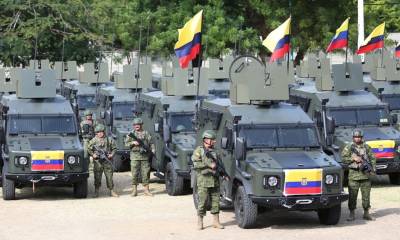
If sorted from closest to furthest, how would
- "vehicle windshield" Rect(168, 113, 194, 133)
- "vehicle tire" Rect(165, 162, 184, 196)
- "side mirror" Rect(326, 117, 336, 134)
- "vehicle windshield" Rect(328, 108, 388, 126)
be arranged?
"side mirror" Rect(326, 117, 336, 134) → "vehicle tire" Rect(165, 162, 184, 196) → "vehicle windshield" Rect(168, 113, 194, 133) → "vehicle windshield" Rect(328, 108, 388, 126)

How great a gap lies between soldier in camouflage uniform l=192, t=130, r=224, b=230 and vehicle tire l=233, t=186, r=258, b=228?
0.37 metres

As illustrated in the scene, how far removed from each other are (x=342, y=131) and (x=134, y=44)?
800 inches

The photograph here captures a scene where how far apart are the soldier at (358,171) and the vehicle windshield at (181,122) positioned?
5036mm

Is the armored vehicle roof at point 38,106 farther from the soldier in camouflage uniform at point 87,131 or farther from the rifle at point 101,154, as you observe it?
the rifle at point 101,154

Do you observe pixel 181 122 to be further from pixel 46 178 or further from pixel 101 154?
pixel 46 178

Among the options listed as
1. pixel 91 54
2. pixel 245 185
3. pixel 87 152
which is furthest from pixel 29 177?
pixel 91 54

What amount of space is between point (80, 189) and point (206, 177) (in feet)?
15.9

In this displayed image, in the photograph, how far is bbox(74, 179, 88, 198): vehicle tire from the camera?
19.6m

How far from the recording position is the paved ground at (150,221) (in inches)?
600

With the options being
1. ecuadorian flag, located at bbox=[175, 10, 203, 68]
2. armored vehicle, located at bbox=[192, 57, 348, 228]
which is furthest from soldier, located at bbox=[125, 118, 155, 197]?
armored vehicle, located at bbox=[192, 57, 348, 228]

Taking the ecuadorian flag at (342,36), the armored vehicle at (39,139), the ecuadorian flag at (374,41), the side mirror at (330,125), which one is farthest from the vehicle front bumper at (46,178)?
the ecuadorian flag at (374,41)

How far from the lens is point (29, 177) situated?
1881 cm

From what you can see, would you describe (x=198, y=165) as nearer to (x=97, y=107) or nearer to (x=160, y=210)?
(x=160, y=210)

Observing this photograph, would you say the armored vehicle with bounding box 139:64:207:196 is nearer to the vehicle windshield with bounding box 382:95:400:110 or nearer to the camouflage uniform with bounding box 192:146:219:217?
the camouflage uniform with bounding box 192:146:219:217
